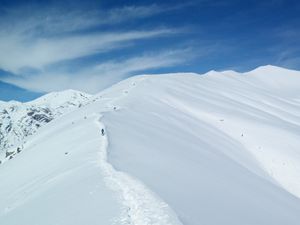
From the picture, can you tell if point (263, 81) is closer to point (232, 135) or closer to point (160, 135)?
point (232, 135)

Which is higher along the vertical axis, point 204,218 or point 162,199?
point 162,199

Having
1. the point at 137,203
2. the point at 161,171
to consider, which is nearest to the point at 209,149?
the point at 161,171

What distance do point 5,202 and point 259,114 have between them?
2631cm

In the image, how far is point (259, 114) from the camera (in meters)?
33.7

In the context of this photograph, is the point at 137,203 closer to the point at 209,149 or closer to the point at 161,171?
the point at 161,171

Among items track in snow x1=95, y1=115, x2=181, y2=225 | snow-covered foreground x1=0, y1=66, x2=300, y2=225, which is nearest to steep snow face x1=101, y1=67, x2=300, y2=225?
snow-covered foreground x1=0, y1=66, x2=300, y2=225

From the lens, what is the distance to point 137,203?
24.1ft

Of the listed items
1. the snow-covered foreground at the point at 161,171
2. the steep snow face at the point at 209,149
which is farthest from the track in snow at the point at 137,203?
the steep snow face at the point at 209,149

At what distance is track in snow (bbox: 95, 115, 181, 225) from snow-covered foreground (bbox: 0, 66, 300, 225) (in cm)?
2

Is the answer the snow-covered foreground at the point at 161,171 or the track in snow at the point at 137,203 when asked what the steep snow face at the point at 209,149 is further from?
the track in snow at the point at 137,203

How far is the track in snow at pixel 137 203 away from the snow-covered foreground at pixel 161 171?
0.02m

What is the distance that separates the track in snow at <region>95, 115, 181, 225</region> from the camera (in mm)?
6504

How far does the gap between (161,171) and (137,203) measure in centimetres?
397


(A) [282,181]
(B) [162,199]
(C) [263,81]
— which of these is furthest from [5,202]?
(C) [263,81]
